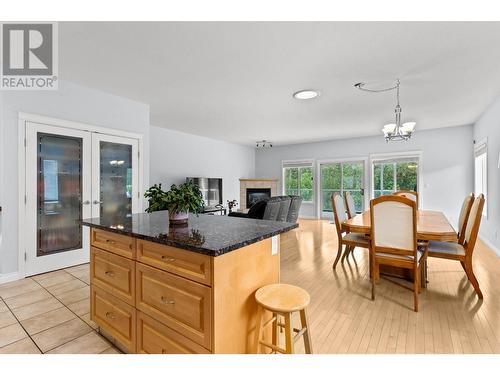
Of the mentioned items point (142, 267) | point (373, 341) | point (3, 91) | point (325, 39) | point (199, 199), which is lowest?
point (373, 341)

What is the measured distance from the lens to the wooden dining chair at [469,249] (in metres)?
2.39

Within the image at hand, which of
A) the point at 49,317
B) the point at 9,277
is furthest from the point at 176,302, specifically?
the point at 9,277

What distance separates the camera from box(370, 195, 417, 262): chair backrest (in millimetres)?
2301

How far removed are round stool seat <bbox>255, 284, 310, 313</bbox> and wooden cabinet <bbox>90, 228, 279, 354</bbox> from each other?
8cm

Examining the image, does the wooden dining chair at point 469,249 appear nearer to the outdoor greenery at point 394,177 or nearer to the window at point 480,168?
the window at point 480,168

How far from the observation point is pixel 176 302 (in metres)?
1.35

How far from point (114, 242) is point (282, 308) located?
1.23m

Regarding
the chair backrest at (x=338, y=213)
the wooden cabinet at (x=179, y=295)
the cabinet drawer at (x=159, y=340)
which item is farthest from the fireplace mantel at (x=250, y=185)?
the cabinet drawer at (x=159, y=340)

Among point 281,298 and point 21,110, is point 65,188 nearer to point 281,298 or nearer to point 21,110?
point 21,110

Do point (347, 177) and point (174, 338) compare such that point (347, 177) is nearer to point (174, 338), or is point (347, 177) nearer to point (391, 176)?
point (391, 176)

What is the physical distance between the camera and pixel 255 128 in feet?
19.6

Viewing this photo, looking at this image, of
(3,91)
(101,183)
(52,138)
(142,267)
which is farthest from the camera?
(101,183)

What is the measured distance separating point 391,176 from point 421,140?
3.79 feet
